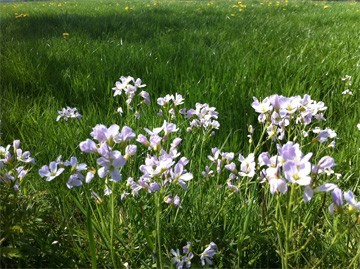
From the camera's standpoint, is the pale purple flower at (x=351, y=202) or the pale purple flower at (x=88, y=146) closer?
the pale purple flower at (x=351, y=202)

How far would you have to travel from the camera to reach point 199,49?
3.98m

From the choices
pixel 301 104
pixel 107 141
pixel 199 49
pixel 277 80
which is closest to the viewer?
pixel 107 141

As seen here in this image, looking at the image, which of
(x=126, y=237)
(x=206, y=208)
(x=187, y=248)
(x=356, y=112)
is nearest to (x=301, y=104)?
(x=206, y=208)

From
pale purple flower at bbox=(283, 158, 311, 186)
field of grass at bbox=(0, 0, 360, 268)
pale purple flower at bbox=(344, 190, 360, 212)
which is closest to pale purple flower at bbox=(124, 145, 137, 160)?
field of grass at bbox=(0, 0, 360, 268)

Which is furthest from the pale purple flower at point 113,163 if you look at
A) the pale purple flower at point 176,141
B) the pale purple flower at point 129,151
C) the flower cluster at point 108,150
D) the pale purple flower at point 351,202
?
the pale purple flower at point 351,202

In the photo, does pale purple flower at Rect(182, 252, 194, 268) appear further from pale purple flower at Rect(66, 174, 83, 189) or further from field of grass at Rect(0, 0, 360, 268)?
pale purple flower at Rect(66, 174, 83, 189)

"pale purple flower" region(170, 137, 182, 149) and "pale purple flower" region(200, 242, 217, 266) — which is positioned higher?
"pale purple flower" region(170, 137, 182, 149)

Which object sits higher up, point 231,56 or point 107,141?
point 107,141

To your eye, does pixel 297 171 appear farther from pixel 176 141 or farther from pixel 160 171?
pixel 176 141

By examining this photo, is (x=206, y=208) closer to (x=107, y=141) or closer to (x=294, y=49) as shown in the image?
(x=107, y=141)

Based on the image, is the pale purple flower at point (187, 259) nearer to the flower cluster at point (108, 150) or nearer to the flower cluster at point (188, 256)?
the flower cluster at point (188, 256)

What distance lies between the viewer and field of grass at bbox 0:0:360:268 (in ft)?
4.44

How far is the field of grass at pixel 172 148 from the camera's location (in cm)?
135

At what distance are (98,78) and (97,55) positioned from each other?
2.49 feet
